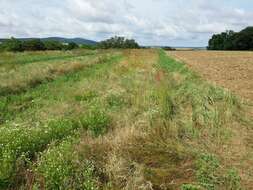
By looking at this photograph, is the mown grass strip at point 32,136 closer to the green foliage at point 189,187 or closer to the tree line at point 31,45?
the green foliage at point 189,187

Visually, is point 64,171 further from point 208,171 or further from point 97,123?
point 97,123

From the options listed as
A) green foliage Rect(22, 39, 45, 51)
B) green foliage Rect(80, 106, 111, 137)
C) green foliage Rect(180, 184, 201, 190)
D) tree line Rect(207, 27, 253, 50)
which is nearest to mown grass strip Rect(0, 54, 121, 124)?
green foliage Rect(80, 106, 111, 137)

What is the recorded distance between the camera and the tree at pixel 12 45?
73062mm

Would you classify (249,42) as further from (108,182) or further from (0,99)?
(108,182)

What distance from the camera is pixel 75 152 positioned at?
7094mm

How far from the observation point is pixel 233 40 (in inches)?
3826

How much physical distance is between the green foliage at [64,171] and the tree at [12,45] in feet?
223

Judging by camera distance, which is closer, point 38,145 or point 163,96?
point 38,145

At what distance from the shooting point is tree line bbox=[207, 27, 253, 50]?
3701 inches

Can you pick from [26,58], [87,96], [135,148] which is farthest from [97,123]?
[26,58]

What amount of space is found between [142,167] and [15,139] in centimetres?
199

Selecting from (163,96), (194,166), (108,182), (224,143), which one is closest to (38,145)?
(108,182)

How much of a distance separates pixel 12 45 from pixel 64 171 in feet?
230

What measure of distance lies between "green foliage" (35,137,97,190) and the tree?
6792 centimetres
